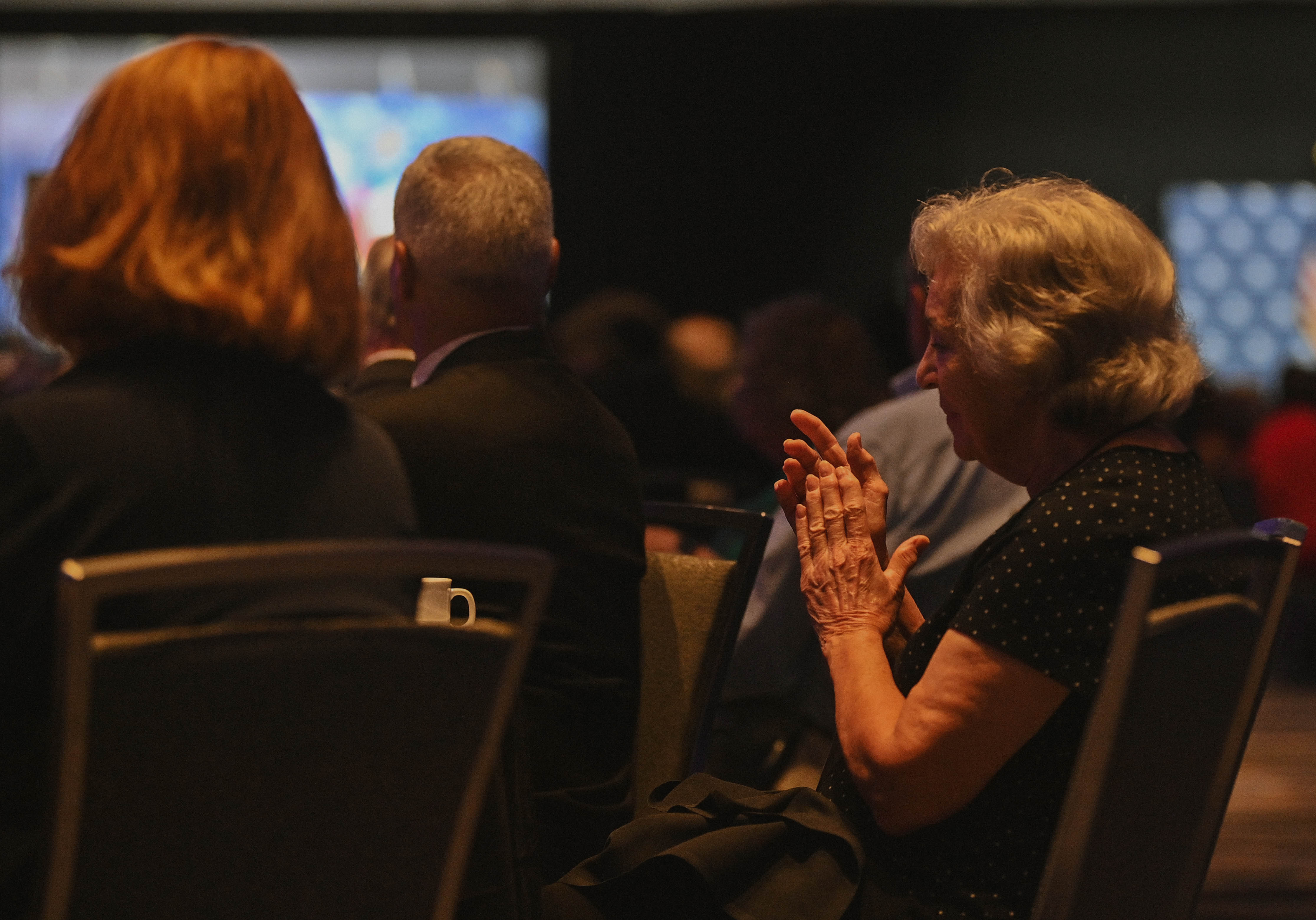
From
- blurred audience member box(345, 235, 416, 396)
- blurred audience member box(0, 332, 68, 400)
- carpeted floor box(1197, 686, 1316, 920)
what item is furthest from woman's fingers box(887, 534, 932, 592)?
blurred audience member box(0, 332, 68, 400)

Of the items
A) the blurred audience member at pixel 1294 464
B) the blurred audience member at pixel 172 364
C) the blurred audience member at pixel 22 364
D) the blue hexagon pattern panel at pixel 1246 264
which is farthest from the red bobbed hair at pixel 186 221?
the blue hexagon pattern panel at pixel 1246 264

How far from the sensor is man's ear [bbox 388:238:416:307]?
6.50 ft

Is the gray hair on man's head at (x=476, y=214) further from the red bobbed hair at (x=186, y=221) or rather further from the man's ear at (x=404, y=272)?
the red bobbed hair at (x=186, y=221)

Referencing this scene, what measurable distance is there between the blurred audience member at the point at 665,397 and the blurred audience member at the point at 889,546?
141cm

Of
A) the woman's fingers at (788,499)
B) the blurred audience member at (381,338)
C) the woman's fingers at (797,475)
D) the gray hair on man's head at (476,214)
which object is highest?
the gray hair on man's head at (476,214)

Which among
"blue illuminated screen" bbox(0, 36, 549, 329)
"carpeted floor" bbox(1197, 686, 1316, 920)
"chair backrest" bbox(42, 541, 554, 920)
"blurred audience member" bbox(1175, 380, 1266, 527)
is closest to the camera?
"chair backrest" bbox(42, 541, 554, 920)

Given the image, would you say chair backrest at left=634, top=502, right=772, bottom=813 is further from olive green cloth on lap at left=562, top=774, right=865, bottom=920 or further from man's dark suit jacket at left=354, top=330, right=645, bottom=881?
olive green cloth on lap at left=562, top=774, right=865, bottom=920

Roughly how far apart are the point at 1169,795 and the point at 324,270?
0.94 metres

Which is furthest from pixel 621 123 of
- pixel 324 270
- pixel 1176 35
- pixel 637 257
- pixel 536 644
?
pixel 324 270

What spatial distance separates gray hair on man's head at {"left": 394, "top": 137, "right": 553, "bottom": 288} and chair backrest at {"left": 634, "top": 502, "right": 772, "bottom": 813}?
417 mm

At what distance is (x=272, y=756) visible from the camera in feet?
3.34

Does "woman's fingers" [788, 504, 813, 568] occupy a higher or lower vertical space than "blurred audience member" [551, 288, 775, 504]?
higher

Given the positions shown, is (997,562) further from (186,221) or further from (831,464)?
(186,221)

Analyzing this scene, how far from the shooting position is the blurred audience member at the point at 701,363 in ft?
16.0
